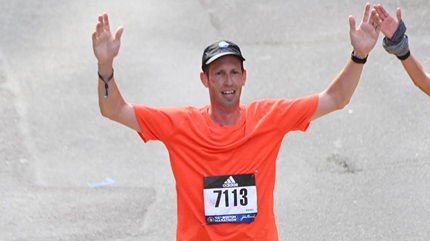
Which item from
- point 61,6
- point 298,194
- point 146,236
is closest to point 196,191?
point 146,236

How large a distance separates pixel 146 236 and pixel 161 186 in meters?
0.82

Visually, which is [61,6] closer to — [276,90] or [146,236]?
[276,90]

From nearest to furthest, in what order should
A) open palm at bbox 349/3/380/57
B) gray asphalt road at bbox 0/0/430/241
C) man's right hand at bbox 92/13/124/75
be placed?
man's right hand at bbox 92/13/124/75 < open palm at bbox 349/3/380/57 < gray asphalt road at bbox 0/0/430/241

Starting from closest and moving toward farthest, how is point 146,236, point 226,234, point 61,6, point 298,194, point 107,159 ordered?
point 226,234
point 146,236
point 298,194
point 107,159
point 61,6

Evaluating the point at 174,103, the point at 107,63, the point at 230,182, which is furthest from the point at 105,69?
the point at 174,103

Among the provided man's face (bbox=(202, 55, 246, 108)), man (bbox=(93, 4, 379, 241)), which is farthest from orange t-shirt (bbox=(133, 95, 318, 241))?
man's face (bbox=(202, 55, 246, 108))

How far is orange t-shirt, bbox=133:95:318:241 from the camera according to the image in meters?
5.03

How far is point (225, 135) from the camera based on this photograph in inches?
200

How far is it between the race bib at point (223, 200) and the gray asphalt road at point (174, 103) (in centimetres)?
252

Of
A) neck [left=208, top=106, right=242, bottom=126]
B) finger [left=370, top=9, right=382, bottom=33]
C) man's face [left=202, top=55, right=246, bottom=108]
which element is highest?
finger [left=370, top=9, right=382, bottom=33]

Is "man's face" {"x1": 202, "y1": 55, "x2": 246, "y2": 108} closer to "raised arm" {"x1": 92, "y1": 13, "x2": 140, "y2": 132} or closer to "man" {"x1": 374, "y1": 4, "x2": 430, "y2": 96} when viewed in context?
"raised arm" {"x1": 92, "y1": 13, "x2": 140, "y2": 132}

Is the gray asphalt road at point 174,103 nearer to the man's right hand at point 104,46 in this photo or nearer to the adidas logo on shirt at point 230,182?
the adidas logo on shirt at point 230,182

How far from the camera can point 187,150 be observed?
200 inches

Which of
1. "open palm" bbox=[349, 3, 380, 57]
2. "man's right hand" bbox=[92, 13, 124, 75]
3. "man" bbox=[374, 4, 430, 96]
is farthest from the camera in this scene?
"man" bbox=[374, 4, 430, 96]
